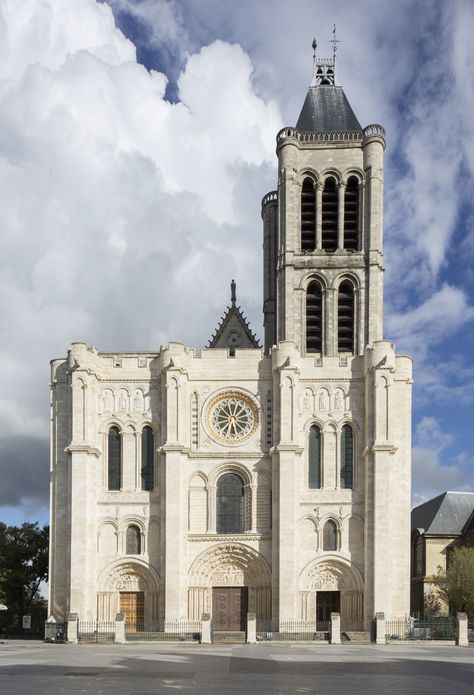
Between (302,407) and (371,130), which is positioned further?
(371,130)

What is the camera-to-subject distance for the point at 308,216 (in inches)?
2181

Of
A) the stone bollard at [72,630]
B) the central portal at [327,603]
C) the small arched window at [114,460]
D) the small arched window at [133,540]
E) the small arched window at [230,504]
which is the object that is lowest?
the stone bollard at [72,630]

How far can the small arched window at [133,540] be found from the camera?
46.4 meters

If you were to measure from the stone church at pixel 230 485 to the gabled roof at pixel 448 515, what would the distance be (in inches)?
523

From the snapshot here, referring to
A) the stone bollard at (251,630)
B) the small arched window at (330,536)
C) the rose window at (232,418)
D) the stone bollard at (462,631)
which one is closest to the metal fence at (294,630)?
the stone bollard at (251,630)

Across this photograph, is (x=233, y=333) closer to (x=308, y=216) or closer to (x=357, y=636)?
(x=308, y=216)

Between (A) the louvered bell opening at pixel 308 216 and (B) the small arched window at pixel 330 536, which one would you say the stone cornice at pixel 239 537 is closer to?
(B) the small arched window at pixel 330 536

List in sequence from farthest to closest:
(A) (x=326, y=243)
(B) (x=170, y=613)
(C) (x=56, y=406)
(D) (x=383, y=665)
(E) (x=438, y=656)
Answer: (A) (x=326, y=243) < (C) (x=56, y=406) < (B) (x=170, y=613) < (E) (x=438, y=656) < (D) (x=383, y=665)

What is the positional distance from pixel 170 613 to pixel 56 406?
12.5 metres

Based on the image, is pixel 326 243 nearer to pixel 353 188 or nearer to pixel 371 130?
pixel 353 188

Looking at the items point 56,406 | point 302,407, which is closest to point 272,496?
point 302,407

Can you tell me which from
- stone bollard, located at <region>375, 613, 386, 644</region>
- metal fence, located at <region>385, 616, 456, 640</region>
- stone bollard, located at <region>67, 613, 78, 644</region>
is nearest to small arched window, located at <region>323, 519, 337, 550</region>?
metal fence, located at <region>385, 616, 456, 640</region>

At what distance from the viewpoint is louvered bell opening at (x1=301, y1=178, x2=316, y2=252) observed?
54.8m

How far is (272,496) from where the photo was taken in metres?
45.9
